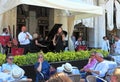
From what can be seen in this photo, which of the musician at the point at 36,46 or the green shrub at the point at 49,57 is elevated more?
the musician at the point at 36,46

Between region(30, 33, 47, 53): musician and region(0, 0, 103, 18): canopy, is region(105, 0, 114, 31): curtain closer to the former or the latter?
region(0, 0, 103, 18): canopy

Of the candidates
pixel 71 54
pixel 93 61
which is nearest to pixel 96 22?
pixel 71 54

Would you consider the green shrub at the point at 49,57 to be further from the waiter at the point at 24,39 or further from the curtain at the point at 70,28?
the curtain at the point at 70,28

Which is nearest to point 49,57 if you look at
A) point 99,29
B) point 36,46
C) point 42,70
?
point 42,70

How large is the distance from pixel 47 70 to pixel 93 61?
53.3 inches

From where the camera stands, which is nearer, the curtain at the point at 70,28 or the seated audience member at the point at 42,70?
the seated audience member at the point at 42,70

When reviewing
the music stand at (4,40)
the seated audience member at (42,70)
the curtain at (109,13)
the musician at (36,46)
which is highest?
the curtain at (109,13)

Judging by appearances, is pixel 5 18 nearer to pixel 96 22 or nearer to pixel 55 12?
pixel 55 12

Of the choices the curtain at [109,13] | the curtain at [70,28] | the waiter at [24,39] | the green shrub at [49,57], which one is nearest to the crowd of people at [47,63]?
the waiter at [24,39]

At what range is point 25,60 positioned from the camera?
1056cm

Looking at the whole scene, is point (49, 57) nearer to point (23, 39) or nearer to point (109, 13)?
point (23, 39)

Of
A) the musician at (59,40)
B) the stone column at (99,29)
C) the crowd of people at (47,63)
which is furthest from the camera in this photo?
the stone column at (99,29)

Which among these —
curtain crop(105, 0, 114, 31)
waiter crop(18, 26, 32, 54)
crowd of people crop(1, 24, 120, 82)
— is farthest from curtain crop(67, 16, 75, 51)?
curtain crop(105, 0, 114, 31)

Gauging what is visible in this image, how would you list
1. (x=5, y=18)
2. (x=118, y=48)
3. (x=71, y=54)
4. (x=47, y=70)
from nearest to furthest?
(x=47, y=70)
(x=71, y=54)
(x=5, y=18)
(x=118, y=48)
